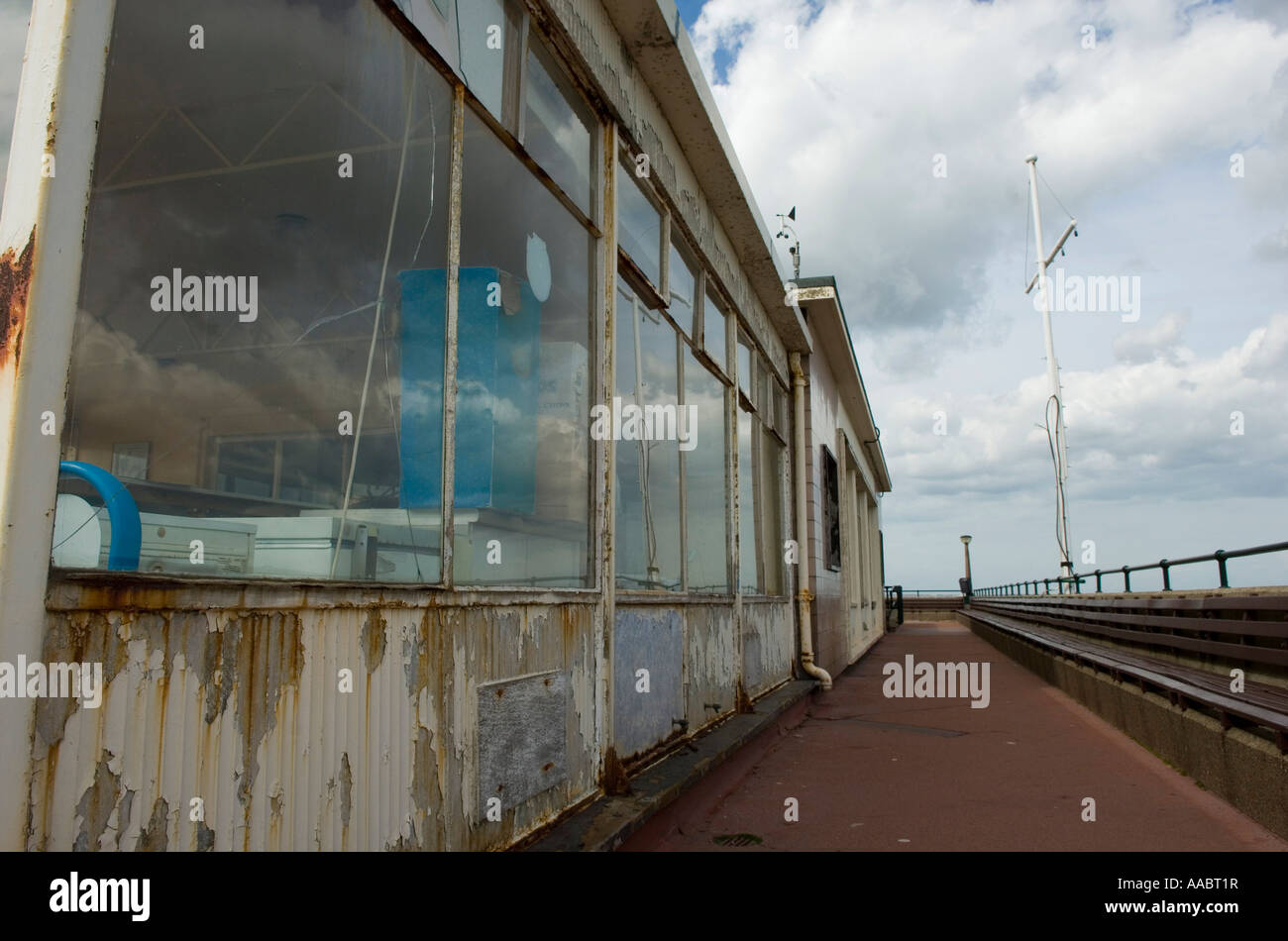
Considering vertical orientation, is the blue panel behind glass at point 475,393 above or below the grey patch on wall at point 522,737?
above

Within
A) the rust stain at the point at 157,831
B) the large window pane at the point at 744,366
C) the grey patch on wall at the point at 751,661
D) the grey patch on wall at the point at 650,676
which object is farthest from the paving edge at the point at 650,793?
the large window pane at the point at 744,366

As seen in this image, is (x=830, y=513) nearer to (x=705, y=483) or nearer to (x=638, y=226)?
(x=705, y=483)

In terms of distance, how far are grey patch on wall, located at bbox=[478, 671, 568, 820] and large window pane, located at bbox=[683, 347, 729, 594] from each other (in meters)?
2.46

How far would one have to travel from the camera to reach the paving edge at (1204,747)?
13.3 feet

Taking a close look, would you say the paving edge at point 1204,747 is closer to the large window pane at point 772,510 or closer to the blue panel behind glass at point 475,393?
the large window pane at point 772,510

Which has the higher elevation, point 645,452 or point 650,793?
point 645,452

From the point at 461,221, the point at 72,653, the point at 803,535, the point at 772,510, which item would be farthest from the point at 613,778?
the point at 803,535

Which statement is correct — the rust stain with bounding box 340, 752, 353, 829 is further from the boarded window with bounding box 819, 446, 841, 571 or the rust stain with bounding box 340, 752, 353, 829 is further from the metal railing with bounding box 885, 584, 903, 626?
the metal railing with bounding box 885, 584, 903, 626

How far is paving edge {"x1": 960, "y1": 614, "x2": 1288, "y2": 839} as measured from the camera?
4039 mm

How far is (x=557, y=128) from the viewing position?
13.5 feet

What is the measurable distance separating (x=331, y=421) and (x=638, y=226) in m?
3.17

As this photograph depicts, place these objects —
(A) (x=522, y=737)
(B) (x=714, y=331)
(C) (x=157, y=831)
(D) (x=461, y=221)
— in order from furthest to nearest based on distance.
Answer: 1. (B) (x=714, y=331)
2. (A) (x=522, y=737)
3. (D) (x=461, y=221)
4. (C) (x=157, y=831)
